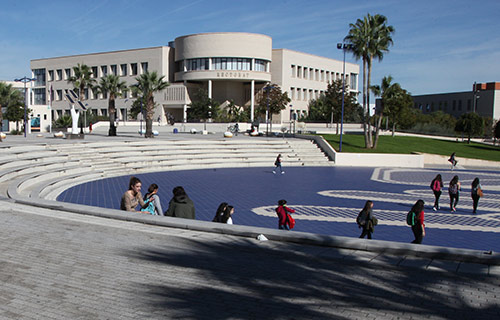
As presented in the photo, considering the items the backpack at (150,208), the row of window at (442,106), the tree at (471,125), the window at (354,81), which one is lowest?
the backpack at (150,208)

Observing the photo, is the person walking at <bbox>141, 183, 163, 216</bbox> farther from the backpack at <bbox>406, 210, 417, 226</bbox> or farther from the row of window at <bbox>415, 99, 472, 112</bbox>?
the row of window at <bbox>415, 99, 472, 112</bbox>

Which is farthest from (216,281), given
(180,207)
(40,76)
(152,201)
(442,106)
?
(442,106)

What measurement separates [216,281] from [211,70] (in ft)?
233

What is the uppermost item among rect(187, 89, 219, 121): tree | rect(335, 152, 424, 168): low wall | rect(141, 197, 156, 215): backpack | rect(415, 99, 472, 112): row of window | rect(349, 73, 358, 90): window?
rect(349, 73, 358, 90): window

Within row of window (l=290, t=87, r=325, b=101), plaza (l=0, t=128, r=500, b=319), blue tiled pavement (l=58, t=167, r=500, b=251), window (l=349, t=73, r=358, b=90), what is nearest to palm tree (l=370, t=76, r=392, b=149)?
blue tiled pavement (l=58, t=167, r=500, b=251)

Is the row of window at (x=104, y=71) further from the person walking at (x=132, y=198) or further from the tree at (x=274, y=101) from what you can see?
the person walking at (x=132, y=198)

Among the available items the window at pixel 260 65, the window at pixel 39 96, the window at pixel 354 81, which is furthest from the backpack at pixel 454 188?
the window at pixel 39 96

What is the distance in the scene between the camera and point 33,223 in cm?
987

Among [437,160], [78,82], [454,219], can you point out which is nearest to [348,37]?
[437,160]

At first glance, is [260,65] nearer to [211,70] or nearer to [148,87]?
[211,70]

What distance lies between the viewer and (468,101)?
95.9 meters

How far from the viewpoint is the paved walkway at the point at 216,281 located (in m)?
5.59

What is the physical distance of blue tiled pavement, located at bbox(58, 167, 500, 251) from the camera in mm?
13859

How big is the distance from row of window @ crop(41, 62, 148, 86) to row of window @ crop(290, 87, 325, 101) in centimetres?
2767
